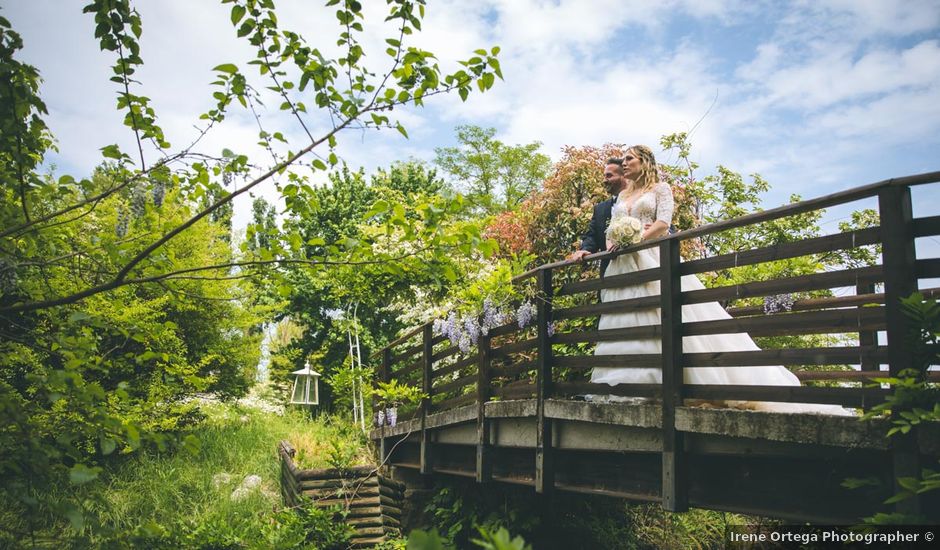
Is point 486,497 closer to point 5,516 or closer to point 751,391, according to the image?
point 751,391

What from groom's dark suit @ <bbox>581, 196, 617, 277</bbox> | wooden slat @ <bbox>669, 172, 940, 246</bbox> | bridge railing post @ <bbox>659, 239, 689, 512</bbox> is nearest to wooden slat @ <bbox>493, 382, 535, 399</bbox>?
groom's dark suit @ <bbox>581, 196, 617, 277</bbox>

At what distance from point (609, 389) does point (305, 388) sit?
13964 mm

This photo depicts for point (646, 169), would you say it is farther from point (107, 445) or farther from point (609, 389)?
point (107, 445)

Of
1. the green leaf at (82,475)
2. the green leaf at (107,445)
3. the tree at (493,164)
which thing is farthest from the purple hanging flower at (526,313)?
the tree at (493,164)

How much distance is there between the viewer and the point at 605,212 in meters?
6.45

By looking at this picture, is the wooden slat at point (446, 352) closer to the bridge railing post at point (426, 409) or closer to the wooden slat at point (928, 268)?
the bridge railing post at point (426, 409)

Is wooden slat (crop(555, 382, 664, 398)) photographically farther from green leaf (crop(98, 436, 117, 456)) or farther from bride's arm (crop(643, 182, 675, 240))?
green leaf (crop(98, 436, 117, 456))

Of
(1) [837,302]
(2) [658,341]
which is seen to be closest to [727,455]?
(2) [658,341]

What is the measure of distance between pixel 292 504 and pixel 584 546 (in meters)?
4.18

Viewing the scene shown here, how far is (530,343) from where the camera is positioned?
6.22m

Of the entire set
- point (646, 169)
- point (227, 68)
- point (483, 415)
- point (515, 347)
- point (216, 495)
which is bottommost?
point (216, 495)

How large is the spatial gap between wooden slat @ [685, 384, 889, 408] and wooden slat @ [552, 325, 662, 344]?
0.51 metres

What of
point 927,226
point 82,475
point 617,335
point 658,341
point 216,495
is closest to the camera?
point 82,475

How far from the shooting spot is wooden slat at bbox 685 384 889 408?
3.46 m
